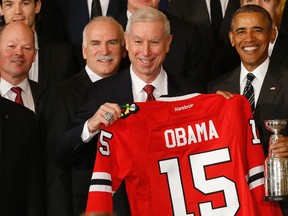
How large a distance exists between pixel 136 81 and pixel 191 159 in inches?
24.0

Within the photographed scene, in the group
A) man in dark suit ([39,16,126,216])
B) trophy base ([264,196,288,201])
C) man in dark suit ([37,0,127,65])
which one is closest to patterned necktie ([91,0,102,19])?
man in dark suit ([37,0,127,65])

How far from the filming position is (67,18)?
7.61 m

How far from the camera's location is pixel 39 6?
288 inches

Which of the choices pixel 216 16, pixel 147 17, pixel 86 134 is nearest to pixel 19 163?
pixel 86 134

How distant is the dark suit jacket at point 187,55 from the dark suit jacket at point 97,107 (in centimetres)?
89

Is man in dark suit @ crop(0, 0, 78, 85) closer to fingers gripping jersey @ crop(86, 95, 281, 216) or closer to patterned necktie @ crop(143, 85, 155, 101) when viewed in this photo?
patterned necktie @ crop(143, 85, 155, 101)

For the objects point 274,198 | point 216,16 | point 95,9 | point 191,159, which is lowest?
point 274,198

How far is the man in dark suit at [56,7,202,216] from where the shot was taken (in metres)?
5.87

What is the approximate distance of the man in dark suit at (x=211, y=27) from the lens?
23.9ft

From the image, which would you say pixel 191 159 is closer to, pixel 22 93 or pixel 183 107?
pixel 183 107

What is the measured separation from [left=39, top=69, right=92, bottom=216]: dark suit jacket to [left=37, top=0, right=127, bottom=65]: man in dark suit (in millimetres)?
1318

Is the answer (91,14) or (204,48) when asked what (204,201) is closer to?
(204,48)

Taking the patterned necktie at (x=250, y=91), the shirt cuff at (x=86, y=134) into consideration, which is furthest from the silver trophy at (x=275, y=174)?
the shirt cuff at (x=86, y=134)

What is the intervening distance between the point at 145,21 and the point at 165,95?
450 mm
